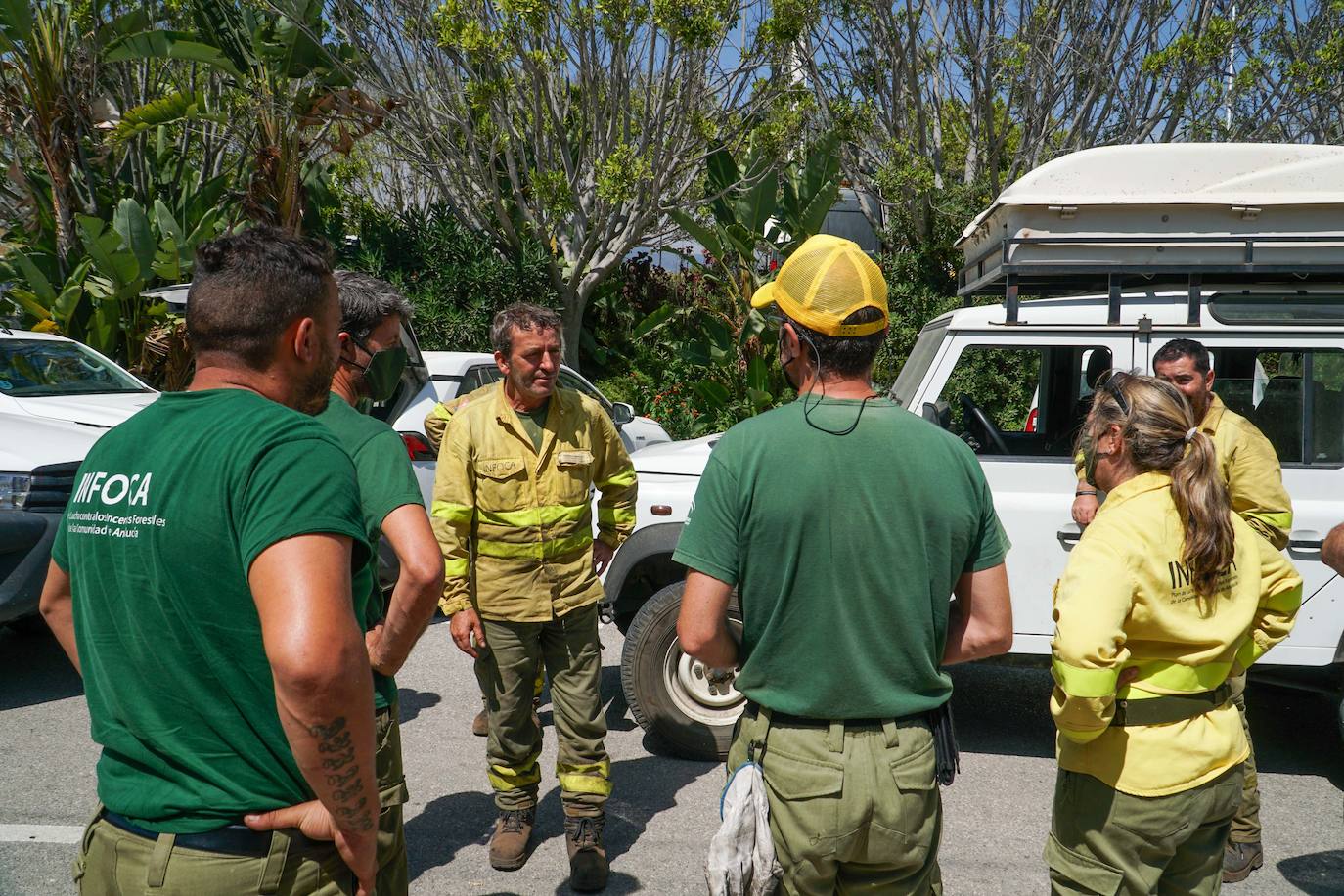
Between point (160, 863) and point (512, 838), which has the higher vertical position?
point (160, 863)

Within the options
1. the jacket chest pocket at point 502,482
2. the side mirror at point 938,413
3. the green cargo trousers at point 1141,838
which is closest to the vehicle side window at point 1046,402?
the side mirror at point 938,413

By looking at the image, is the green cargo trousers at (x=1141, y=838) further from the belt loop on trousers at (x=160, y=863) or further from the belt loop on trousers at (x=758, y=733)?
the belt loop on trousers at (x=160, y=863)

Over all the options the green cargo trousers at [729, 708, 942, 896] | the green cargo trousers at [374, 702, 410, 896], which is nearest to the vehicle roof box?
the green cargo trousers at [729, 708, 942, 896]

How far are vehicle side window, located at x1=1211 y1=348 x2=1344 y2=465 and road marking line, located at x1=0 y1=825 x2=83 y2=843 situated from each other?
5.03m

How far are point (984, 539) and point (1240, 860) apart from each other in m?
2.45

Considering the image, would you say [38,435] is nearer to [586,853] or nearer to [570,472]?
[570,472]

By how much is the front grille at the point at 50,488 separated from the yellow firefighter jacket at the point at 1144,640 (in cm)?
524

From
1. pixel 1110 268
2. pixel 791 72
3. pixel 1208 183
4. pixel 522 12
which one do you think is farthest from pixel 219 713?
pixel 791 72

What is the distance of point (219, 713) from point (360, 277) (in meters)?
1.70

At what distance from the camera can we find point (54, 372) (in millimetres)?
7793

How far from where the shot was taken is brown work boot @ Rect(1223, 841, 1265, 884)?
3914 millimetres

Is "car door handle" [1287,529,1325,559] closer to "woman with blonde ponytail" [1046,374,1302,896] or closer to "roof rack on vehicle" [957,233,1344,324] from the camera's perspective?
"roof rack on vehicle" [957,233,1344,324]

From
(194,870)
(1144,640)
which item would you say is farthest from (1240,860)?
(194,870)

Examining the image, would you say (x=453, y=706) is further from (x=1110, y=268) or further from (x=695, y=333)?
(x=695, y=333)
